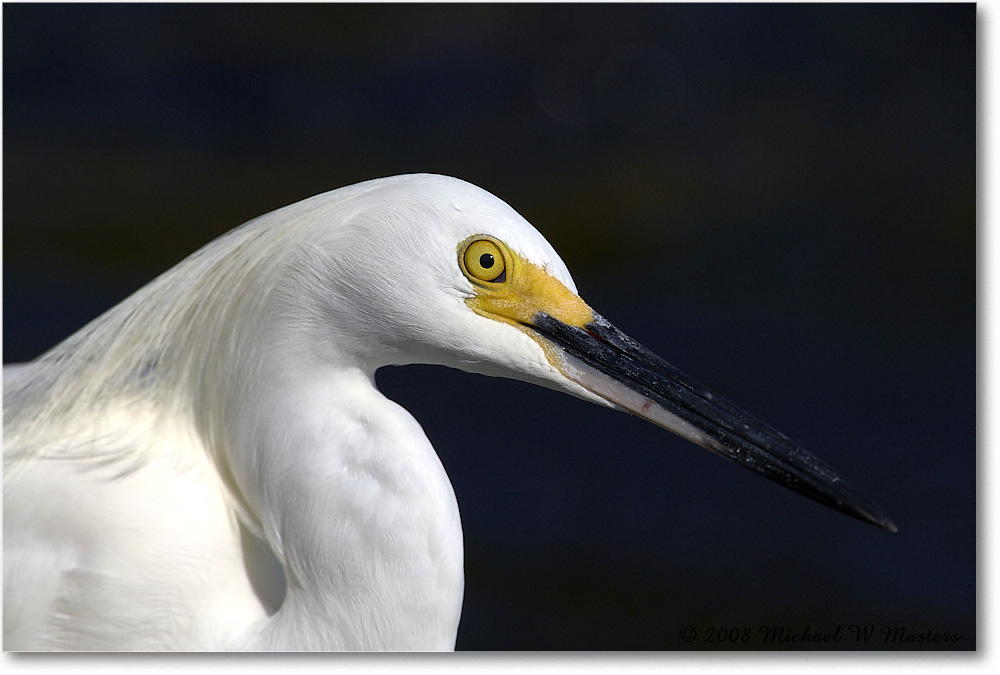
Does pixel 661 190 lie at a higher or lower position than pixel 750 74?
lower

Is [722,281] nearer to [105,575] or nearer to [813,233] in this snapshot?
[813,233]

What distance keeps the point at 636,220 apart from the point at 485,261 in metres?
1.67

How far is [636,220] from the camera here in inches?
115

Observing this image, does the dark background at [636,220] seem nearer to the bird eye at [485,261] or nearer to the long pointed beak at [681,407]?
the long pointed beak at [681,407]

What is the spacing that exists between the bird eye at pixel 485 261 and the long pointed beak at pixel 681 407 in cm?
8

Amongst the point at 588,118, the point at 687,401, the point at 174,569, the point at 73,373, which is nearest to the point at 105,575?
the point at 174,569

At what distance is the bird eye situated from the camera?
4.24 feet

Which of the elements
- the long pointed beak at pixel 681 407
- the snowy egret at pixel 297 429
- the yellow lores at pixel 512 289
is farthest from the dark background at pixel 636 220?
the yellow lores at pixel 512 289

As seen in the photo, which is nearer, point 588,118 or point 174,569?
Answer: point 174,569

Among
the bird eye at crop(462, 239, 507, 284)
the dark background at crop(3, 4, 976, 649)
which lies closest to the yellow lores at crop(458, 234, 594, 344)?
the bird eye at crop(462, 239, 507, 284)

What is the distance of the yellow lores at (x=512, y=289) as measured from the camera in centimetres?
130

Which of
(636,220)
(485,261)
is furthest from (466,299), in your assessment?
(636,220)

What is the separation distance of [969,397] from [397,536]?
1259 mm

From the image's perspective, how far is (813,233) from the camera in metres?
2.55
